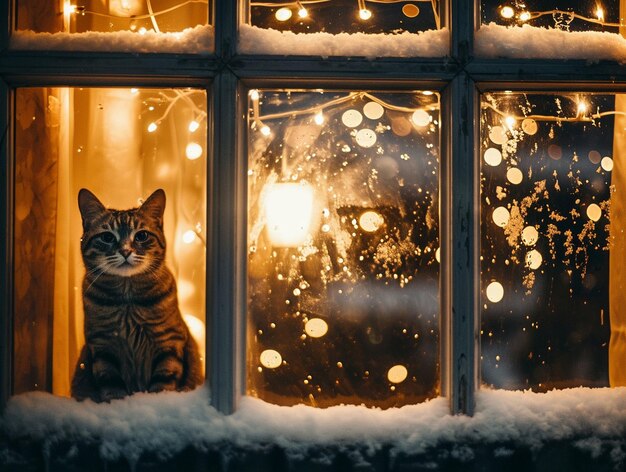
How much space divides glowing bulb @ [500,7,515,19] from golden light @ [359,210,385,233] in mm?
609

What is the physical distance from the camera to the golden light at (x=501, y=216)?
4.85 feet

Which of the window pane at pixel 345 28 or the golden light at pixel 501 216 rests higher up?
the window pane at pixel 345 28

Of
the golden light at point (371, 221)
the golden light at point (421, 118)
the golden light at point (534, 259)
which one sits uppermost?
the golden light at point (421, 118)

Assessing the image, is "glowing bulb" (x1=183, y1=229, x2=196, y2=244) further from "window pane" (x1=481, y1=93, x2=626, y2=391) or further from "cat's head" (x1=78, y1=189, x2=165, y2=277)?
"window pane" (x1=481, y1=93, x2=626, y2=391)

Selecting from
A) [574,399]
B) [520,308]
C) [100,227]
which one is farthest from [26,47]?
[574,399]

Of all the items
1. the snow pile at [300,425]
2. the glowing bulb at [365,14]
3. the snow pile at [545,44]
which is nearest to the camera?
the snow pile at [300,425]

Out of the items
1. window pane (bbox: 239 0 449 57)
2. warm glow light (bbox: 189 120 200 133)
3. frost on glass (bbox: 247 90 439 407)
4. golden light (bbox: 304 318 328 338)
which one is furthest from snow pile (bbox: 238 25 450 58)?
golden light (bbox: 304 318 328 338)

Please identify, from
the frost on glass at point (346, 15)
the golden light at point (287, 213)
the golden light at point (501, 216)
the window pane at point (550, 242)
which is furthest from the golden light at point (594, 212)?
the golden light at point (287, 213)

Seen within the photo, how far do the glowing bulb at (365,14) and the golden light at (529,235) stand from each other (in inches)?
26.8

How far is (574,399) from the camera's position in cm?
142

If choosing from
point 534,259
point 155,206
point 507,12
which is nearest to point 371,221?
point 534,259

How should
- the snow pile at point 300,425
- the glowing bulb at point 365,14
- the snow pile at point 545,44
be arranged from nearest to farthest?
the snow pile at point 300,425 < the snow pile at point 545,44 < the glowing bulb at point 365,14

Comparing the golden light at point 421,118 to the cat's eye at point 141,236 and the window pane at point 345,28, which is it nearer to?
the window pane at point 345,28

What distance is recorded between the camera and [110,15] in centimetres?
152
